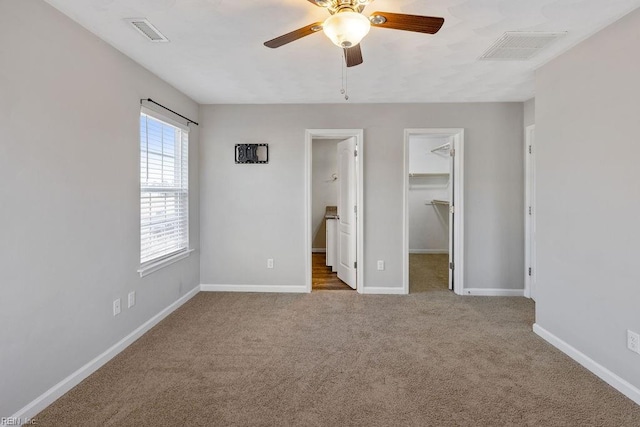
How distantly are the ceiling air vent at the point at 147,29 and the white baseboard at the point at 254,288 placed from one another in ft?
9.57

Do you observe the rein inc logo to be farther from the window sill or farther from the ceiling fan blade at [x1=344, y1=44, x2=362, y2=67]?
the ceiling fan blade at [x1=344, y1=44, x2=362, y2=67]

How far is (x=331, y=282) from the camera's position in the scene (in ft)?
15.4

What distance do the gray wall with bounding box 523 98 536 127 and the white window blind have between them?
411 cm

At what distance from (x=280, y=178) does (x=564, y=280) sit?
3130 millimetres

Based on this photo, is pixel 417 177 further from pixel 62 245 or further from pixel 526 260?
pixel 62 245

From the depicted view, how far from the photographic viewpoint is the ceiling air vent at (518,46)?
93.0 inches

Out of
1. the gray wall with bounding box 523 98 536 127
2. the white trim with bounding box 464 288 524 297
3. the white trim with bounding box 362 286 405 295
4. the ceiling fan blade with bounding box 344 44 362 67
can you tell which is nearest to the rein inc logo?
the ceiling fan blade with bounding box 344 44 362 67

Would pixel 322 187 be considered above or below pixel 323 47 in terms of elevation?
below

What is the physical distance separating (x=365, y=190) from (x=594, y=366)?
8.81 ft

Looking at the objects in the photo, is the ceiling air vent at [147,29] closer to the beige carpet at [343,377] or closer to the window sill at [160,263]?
the window sill at [160,263]

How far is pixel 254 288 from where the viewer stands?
424 centimetres

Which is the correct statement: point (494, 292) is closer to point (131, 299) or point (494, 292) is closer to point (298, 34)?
point (298, 34)

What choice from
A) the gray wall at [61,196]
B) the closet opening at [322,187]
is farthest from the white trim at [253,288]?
the closet opening at [322,187]

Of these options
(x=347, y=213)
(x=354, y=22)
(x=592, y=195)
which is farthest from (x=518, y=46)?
(x=347, y=213)
